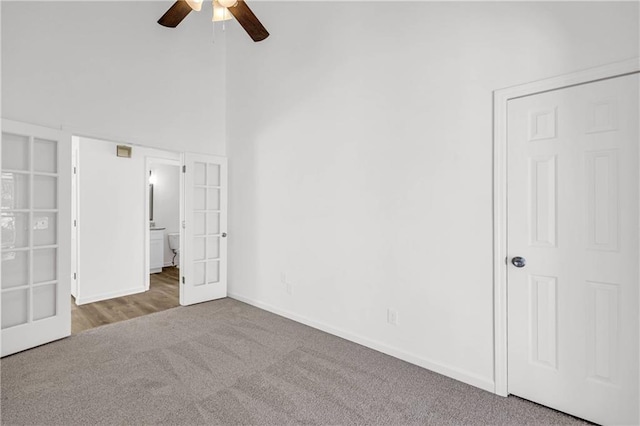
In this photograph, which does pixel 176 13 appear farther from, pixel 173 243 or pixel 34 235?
pixel 173 243

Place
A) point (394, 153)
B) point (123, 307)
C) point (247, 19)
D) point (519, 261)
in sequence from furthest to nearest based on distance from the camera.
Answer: point (123, 307), point (394, 153), point (247, 19), point (519, 261)

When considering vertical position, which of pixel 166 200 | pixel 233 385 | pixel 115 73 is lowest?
pixel 233 385

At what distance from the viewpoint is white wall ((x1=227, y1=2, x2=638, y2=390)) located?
7.00 feet

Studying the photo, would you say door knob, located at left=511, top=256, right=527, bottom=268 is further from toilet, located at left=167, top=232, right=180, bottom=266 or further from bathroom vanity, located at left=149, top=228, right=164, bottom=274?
toilet, located at left=167, top=232, right=180, bottom=266

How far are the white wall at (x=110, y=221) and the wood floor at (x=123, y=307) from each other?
0.22 metres

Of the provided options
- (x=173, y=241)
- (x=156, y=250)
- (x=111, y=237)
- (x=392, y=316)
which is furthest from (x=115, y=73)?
(x=173, y=241)

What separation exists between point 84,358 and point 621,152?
4.00m

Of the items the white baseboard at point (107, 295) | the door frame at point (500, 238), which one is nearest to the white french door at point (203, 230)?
the white baseboard at point (107, 295)

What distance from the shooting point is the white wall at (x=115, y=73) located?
2.80 meters

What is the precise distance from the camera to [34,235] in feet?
9.39

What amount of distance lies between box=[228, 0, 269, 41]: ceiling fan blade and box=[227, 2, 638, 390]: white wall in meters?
0.73

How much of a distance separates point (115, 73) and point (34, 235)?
1.81m

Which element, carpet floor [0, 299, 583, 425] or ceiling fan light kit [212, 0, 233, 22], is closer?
carpet floor [0, 299, 583, 425]

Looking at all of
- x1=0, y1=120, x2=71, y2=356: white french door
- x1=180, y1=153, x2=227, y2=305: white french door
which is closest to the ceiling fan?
x1=0, y1=120, x2=71, y2=356: white french door
